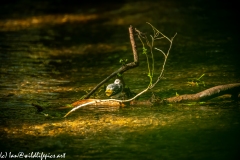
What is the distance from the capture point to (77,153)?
4.54 m

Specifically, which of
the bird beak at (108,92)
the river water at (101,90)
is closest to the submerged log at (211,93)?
the river water at (101,90)

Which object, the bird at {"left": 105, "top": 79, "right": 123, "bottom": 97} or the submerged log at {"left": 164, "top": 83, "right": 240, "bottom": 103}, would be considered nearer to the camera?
the submerged log at {"left": 164, "top": 83, "right": 240, "bottom": 103}

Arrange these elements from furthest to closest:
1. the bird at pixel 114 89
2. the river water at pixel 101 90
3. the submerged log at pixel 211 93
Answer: the bird at pixel 114 89, the submerged log at pixel 211 93, the river water at pixel 101 90

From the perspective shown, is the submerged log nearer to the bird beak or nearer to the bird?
the bird

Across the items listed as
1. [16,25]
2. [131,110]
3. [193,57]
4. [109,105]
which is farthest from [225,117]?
[16,25]

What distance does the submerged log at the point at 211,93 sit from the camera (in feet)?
19.5

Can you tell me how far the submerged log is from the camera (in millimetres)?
5941

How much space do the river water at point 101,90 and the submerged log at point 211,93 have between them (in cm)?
10

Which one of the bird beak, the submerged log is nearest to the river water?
the submerged log

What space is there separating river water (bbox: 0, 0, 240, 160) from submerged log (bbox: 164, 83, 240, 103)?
3.8 inches

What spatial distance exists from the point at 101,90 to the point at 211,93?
1.88 meters

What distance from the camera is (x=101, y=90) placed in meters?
7.04

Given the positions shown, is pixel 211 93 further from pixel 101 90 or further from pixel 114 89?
pixel 101 90

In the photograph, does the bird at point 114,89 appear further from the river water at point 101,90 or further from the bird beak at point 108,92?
the river water at point 101,90
